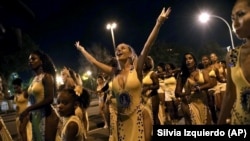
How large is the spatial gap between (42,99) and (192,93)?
285 cm

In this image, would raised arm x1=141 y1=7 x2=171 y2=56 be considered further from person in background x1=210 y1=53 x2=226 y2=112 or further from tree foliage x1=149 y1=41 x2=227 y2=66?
tree foliage x1=149 y1=41 x2=227 y2=66

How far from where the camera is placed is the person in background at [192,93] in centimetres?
694

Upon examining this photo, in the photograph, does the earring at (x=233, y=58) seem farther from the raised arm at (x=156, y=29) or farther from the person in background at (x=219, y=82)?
the person in background at (x=219, y=82)

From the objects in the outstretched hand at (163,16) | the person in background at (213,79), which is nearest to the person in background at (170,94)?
the person in background at (213,79)

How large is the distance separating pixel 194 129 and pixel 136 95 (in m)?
2.39

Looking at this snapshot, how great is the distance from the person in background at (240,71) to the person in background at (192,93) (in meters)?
3.69

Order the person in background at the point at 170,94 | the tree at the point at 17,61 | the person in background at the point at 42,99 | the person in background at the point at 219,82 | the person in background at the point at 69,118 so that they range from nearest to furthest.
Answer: the person in background at the point at 69,118
the person in background at the point at 42,99
the person in background at the point at 219,82
the person in background at the point at 170,94
the tree at the point at 17,61

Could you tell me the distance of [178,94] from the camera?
6953 millimetres

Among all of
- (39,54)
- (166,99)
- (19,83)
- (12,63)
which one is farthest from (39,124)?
(12,63)

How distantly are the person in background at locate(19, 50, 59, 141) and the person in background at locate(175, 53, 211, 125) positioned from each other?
244cm

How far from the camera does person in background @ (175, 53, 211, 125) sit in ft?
22.8

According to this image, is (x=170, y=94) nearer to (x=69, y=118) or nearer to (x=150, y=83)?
(x=150, y=83)

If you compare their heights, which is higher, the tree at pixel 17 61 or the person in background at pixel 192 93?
the tree at pixel 17 61

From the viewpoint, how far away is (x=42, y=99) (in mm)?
5508
